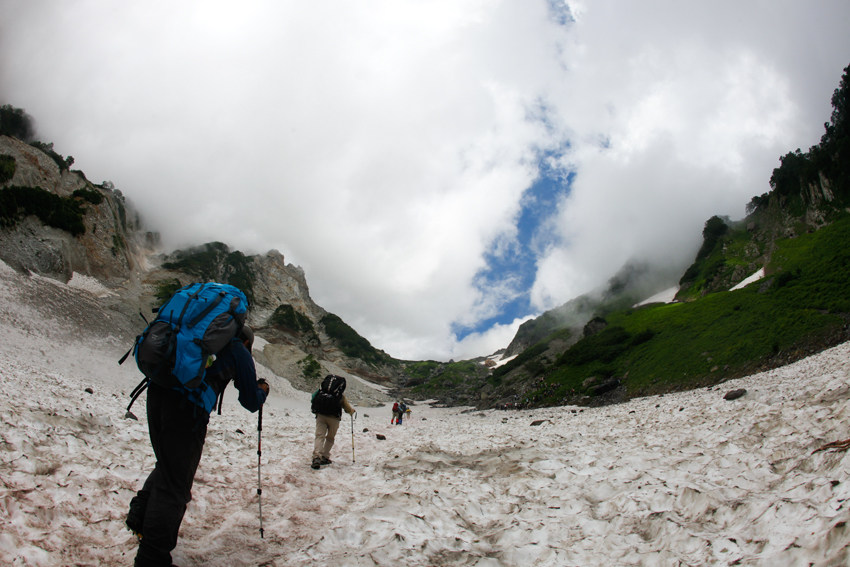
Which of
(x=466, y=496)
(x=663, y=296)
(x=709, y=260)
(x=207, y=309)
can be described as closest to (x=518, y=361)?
(x=709, y=260)

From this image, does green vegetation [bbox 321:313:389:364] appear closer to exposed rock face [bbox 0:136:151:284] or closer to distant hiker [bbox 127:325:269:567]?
exposed rock face [bbox 0:136:151:284]

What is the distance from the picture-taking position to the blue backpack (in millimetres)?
3742

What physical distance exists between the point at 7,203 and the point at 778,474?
53.1 m

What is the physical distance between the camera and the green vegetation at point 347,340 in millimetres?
119238

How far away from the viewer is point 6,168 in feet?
124

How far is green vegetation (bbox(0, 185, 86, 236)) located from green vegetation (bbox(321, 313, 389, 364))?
79619mm

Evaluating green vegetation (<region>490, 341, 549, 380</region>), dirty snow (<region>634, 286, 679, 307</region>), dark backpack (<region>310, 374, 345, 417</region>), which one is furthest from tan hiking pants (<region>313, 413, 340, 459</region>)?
dirty snow (<region>634, 286, 679, 307</region>)

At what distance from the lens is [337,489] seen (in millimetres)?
7125

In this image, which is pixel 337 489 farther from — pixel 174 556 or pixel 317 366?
pixel 317 366

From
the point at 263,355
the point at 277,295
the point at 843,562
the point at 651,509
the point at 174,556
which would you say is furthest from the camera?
the point at 277,295

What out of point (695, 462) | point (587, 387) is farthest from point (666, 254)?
point (695, 462)

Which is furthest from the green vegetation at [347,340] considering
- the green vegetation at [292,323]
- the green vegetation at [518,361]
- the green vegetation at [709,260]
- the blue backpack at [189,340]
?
the blue backpack at [189,340]

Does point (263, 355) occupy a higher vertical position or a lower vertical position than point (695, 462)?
higher

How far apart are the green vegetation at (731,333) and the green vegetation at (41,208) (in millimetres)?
53601
